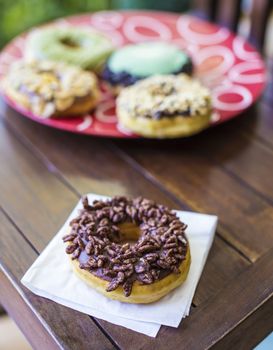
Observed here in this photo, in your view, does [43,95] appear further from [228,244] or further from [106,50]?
[228,244]

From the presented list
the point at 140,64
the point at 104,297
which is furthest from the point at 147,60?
the point at 104,297

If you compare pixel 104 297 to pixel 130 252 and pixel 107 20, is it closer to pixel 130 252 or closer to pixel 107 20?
pixel 130 252

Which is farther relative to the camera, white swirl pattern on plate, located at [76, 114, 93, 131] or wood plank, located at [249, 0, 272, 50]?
wood plank, located at [249, 0, 272, 50]

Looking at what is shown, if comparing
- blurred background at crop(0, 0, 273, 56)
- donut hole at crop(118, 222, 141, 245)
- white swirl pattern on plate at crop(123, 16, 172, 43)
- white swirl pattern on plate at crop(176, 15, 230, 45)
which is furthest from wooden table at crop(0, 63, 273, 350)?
blurred background at crop(0, 0, 273, 56)

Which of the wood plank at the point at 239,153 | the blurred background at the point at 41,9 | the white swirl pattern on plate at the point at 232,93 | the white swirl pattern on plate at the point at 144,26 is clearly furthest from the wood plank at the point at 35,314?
the blurred background at the point at 41,9

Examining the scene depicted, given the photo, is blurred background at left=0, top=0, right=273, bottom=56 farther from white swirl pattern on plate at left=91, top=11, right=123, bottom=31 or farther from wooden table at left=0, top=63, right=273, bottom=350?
Result: wooden table at left=0, top=63, right=273, bottom=350

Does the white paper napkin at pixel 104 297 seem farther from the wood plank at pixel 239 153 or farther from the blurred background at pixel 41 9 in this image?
the blurred background at pixel 41 9

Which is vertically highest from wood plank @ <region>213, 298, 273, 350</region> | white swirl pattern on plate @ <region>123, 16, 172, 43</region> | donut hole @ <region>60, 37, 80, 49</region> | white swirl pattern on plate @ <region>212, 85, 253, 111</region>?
donut hole @ <region>60, 37, 80, 49</region>
